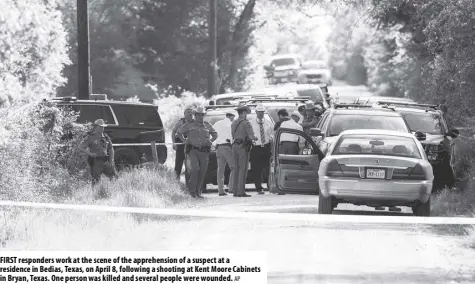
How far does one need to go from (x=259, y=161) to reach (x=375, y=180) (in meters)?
5.61

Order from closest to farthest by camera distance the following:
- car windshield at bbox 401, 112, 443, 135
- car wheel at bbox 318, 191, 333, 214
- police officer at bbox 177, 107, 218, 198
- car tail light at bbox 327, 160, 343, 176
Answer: car tail light at bbox 327, 160, 343, 176
car wheel at bbox 318, 191, 333, 214
police officer at bbox 177, 107, 218, 198
car windshield at bbox 401, 112, 443, 135

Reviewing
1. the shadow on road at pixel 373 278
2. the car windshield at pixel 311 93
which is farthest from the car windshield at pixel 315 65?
the shadow on road at pixel 373 278

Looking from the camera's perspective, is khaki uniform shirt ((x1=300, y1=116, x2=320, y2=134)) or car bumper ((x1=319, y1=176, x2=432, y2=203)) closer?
car bumper ((x1=319, y1=176, x2=432, y2=203))

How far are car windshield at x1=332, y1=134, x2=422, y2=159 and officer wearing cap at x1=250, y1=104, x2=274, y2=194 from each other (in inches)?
175

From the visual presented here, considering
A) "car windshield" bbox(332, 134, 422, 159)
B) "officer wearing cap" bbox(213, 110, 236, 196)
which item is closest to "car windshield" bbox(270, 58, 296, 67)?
"officer wearing cap" bbox(213, 110, 236, 196)

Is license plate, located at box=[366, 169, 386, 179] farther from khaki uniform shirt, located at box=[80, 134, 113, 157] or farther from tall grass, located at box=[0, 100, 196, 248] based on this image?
khaki uniform shirt, located at box=[80, 134, 113, 157]

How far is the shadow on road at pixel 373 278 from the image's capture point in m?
10.8

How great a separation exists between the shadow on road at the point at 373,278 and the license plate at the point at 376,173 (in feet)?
15.0

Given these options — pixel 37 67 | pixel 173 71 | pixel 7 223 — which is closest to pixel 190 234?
pixel 7 223

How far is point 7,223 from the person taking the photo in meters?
13.6

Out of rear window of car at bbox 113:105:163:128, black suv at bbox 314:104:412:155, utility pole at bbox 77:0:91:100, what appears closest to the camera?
black suv at bbox 314:104:412:155

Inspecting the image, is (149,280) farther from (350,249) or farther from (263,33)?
(263,33)
